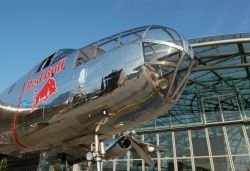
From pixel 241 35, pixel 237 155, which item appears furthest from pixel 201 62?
pixel 237 155

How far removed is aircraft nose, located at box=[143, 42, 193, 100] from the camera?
17.7 feet

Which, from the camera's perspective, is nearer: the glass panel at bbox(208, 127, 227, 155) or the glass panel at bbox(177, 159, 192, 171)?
the glass panel at bbox(208, 127, 227, 155)

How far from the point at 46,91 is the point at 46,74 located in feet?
2.08

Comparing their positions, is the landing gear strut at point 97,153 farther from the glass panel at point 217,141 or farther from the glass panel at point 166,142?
the glass panel at point 166,142

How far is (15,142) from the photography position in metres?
7.43

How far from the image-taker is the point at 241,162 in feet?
74.4

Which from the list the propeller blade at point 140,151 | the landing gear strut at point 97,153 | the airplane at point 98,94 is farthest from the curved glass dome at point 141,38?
the propeller blade at point 140,151

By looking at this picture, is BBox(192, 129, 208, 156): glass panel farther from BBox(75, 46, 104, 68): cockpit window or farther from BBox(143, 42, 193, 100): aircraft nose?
BBox(143, 42, 193, 100): aircraft nose

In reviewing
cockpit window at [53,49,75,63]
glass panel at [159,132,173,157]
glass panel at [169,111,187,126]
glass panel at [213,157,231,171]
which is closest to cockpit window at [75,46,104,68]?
cockpit window at [53,49,75,63]

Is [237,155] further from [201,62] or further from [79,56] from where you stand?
[79,56]

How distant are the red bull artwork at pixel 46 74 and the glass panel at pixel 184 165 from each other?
19.0 m

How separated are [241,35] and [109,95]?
20309 mm

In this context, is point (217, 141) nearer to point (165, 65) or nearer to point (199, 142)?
point (199, 142)

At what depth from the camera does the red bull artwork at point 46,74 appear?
23.0ft
